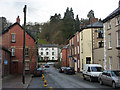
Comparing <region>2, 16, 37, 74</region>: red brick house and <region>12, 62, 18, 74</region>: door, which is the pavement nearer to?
<region>12, 62, 18, 74</region>: door

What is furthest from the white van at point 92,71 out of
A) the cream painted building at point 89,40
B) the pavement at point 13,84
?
the cream painted building at point 89,40

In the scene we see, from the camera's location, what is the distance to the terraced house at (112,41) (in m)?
24.6

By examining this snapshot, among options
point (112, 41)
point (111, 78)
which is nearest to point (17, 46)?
point (112, 41)

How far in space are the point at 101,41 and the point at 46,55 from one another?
71.0 metres

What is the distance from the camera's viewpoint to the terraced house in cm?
2462

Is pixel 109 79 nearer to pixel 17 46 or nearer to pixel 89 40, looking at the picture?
pixel 89 40

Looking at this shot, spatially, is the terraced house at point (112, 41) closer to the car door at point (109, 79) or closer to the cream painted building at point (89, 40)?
the car door at point (109, 79)

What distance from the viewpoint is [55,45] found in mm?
104062

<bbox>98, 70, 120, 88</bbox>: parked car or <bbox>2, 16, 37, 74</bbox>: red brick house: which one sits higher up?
<bbox>2, 16, 37, 74</bbox>: red brick house

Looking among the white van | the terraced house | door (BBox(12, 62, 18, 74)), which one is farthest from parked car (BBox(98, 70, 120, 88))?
A: door (BBox(12, 62, 18, 74))

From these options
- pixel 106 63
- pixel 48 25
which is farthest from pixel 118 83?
pixel 48 25

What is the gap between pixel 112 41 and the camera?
2627 cm

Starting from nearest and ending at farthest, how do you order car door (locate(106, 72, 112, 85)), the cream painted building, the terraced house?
car door (locate(106, 72, 112, 85))
the terraced house
the cream painted building

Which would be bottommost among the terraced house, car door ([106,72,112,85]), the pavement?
the pavement
